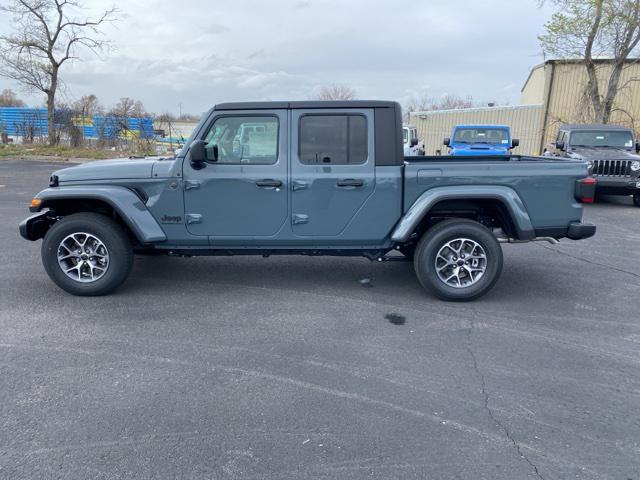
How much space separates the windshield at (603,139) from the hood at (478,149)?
2029 millimetres

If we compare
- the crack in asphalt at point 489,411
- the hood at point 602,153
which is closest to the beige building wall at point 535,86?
the hood at point 602,153

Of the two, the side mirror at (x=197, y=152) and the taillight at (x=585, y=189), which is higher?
the side mirror at (x=197, y=152)

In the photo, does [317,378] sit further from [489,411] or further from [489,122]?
[489,122]

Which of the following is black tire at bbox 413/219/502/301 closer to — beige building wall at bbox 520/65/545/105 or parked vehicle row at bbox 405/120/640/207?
parked vehicle row at bbox 405/120/640/207

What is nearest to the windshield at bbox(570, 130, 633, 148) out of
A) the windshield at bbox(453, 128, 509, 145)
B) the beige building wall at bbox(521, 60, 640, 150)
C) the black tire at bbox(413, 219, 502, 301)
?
the windshield at bbox(453, 128, 509, 145)

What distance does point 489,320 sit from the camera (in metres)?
4.74

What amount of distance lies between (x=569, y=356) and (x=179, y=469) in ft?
9.92

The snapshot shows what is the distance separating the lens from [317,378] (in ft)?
11.8

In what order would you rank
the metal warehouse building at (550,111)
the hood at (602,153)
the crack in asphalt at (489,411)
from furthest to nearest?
the metal warehouse building at (550,111)
the hood at (602,153)
the crack in asphalt at (489,411)

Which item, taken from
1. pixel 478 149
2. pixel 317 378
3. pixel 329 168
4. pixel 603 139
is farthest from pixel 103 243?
pixel 603 139

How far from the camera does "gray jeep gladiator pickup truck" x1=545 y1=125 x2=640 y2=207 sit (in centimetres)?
1148

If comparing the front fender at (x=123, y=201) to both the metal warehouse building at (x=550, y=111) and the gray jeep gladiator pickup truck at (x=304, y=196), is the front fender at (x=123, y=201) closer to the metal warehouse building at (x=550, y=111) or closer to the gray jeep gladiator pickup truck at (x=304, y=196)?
the gray jeep gladiator pickup truck at (x=304, y=196)

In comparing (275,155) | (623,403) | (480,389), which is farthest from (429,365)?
(275,155)

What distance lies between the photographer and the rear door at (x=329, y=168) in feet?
16.7
